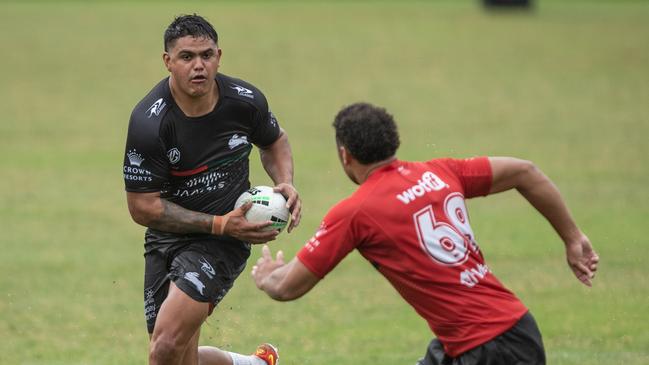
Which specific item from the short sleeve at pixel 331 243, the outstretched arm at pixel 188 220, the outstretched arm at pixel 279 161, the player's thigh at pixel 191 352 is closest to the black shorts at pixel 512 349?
the short sleeve at pixel 331 243

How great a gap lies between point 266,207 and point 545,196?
1.88 m

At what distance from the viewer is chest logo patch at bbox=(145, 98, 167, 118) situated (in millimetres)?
7652

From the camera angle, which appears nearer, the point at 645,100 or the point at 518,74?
the point at 645,100

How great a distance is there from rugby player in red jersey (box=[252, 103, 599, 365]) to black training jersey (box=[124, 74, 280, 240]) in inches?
63.5

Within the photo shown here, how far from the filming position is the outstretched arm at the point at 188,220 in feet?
24.7

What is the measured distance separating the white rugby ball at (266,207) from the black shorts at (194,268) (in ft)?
1.22

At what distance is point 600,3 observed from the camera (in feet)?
157

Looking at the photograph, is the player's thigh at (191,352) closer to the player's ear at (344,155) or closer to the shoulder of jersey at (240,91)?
the shoulder of jersey at (240,91)

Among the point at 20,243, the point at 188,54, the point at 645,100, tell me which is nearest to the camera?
the point at 188,54

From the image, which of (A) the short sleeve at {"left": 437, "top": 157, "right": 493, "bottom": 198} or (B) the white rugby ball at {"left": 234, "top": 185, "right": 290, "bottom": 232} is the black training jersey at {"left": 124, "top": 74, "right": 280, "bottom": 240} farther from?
(A) the short sleeve at {"left": 437, "top": 157, "right": 493, "bottom": 198}

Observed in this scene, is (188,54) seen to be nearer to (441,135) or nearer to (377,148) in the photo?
(377,148)

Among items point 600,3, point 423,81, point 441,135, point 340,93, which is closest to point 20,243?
point 441,135

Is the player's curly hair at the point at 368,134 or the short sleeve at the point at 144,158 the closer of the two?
the player's curly hair at the point at 368,134

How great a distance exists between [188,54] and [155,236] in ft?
4.11
